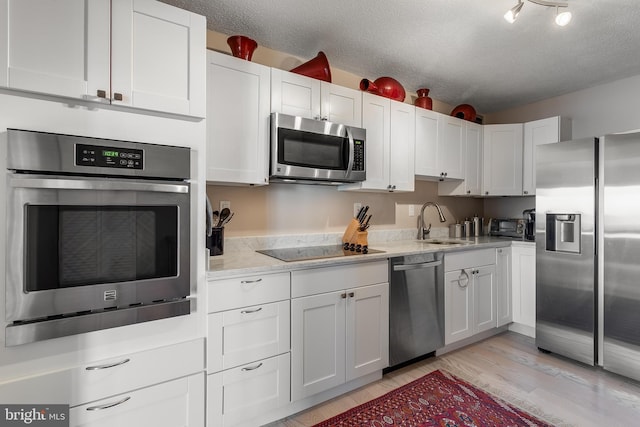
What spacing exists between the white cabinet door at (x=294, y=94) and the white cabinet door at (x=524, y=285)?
2478mm

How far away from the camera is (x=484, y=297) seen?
2918 mm

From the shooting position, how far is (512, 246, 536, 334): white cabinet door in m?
3.01

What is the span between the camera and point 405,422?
1.82 m

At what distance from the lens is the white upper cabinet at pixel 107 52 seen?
1161 mm

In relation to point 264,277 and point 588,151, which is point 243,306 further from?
point 588,151

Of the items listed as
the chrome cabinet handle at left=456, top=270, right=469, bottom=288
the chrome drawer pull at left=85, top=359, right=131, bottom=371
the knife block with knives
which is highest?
the knife block with knives

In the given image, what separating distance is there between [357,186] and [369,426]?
64.9 inches

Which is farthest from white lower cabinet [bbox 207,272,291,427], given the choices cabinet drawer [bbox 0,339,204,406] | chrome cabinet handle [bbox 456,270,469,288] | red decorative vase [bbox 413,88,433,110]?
red decorative vase [bbox 413,88,433,110]

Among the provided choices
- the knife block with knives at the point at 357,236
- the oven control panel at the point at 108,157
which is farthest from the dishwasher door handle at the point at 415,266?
the oven control panel at the point at 108,157

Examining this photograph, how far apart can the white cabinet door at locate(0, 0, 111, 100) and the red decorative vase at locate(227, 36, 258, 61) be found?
2.75 ft

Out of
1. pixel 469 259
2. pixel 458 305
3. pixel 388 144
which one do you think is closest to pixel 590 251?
pixel 469 259

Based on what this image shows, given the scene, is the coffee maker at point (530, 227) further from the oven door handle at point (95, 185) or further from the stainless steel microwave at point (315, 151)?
the oven door handle at point (95, 185)

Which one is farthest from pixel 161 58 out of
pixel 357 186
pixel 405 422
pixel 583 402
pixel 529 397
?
pixel 583 402

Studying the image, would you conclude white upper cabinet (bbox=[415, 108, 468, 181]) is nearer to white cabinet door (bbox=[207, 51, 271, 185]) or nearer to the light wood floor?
white cabinet door (bbox=[207, 51, 271, 185])
